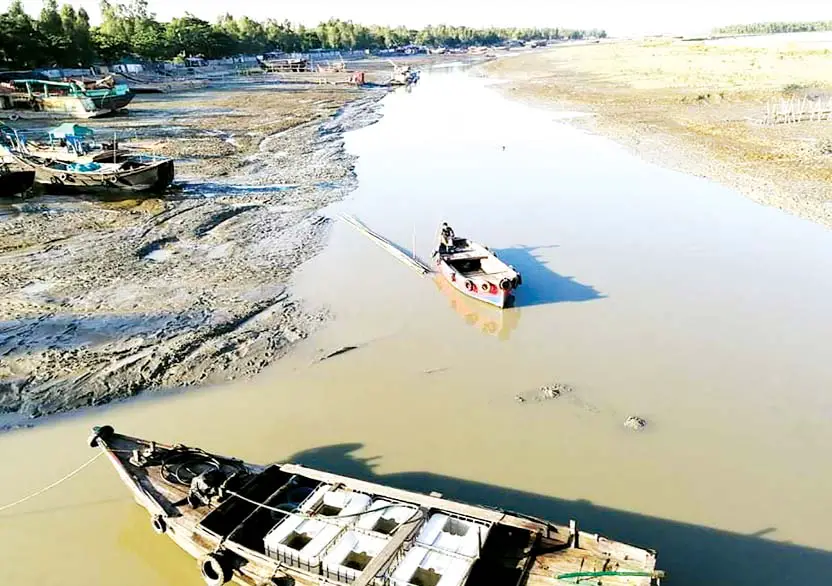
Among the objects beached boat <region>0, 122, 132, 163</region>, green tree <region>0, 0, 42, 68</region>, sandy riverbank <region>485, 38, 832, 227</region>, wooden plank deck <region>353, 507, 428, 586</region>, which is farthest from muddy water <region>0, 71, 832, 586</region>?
green tree <region>0, 0, 42, 68</region>

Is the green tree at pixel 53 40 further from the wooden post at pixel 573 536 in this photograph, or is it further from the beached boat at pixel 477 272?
the wooden post at pixel 573 536

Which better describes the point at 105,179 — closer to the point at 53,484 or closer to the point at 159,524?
the point at 53,484

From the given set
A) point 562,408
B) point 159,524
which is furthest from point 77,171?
point 562,408

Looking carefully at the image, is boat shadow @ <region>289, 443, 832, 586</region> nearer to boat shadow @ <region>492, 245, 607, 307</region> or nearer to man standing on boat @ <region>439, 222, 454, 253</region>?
boat shadow @ <region>492, 245, 607, 307</region>

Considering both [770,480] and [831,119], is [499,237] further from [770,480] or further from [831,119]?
[831,119]

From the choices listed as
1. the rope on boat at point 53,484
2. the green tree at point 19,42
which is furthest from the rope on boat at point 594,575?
the green tree at point 19,42
